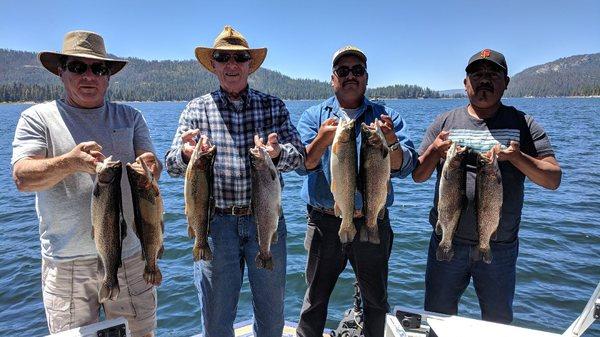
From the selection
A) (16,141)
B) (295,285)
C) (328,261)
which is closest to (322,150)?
(328,261)

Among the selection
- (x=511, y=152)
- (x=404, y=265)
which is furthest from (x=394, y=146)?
(x=404, y=265)

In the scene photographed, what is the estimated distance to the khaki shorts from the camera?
161 inches

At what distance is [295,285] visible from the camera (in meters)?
9.32

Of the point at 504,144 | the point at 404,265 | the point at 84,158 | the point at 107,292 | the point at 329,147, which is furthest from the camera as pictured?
the point at 404,265

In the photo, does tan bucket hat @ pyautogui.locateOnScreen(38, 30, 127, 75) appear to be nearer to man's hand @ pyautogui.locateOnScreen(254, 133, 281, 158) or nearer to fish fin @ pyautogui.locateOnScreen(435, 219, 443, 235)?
man's hand @ pyautogui.locateOnScreen(254, 133, 281, 158)

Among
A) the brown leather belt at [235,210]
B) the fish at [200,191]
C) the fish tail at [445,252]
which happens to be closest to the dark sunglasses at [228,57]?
the fish at [200,191]

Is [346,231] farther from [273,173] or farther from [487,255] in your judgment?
[487,255]

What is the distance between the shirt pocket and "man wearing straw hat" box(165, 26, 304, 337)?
40 cm

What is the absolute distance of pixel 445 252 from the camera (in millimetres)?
4504

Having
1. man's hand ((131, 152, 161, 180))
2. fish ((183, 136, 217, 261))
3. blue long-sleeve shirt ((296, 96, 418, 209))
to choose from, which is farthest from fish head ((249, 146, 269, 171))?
man's hand ((131, 152, 161, 180))

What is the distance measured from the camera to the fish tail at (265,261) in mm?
4191

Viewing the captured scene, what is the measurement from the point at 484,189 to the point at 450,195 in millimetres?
334

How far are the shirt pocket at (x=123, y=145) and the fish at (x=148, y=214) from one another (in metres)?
0.56

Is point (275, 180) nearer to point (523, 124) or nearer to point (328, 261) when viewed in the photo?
point (328, 261)
